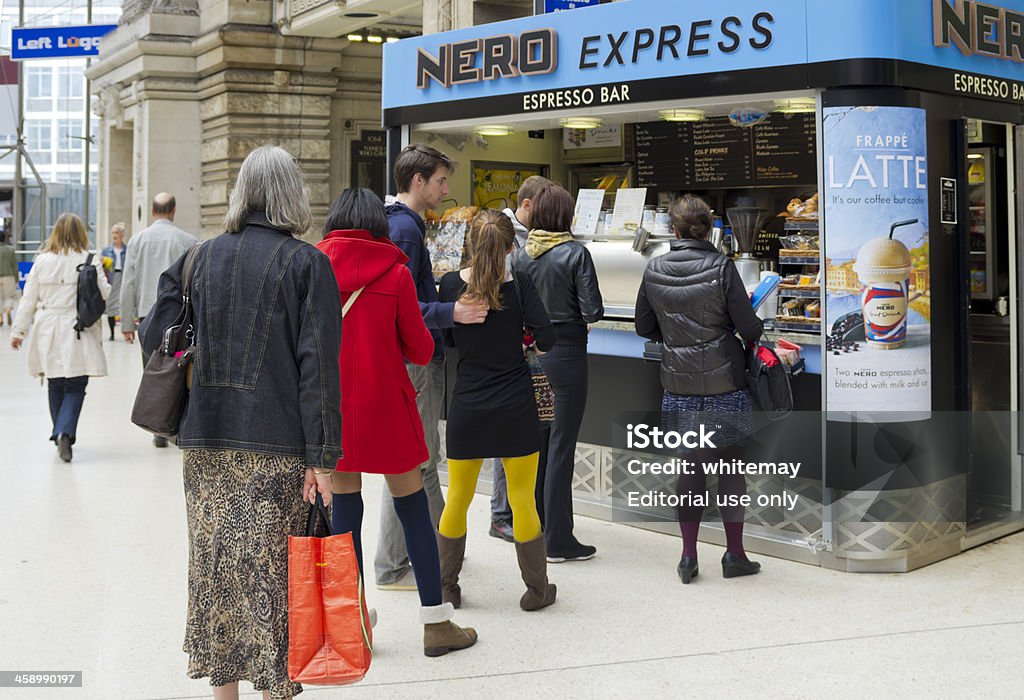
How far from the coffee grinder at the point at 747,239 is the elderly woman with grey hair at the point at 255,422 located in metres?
3.54

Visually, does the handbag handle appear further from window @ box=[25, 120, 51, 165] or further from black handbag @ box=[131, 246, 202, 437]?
Result: window @ box=[25, 120, 51, 165]

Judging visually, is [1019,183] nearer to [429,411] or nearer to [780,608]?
[780,608]

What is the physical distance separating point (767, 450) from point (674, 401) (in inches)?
30.8

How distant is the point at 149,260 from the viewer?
892cm

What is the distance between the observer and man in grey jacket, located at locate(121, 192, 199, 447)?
29.2 feet

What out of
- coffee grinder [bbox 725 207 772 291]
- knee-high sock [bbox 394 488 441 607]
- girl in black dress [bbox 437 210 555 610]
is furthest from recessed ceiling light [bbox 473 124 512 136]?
knee-high sock [bbox 394 488 441 607]

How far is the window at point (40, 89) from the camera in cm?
3394

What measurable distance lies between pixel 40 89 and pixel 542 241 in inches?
1287

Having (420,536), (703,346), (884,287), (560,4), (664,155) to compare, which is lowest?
(420,536)

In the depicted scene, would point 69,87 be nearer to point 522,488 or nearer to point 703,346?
point 703,346

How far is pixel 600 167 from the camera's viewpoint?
905cm

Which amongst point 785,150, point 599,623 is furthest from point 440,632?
point 785,150

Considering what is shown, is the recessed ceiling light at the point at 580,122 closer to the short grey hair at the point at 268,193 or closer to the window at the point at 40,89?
the short grey hair at the point at 268,193

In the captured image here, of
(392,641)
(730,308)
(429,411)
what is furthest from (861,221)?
(392,641)
